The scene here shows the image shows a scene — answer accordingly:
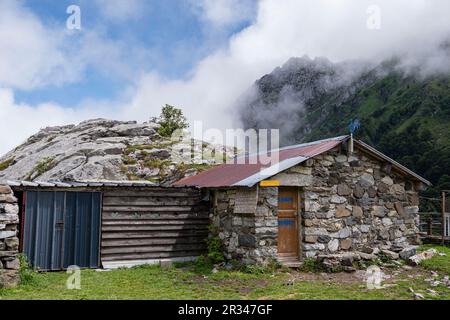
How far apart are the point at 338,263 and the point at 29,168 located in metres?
23.7

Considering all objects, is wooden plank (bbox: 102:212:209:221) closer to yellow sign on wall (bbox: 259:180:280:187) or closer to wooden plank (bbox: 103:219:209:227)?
wooden plank (bbox: 103:219:209:227)

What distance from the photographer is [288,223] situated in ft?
40.4

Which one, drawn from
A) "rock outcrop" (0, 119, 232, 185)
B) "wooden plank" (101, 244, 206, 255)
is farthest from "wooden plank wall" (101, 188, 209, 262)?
"rock outcrop" (0, 119, 232, 185)

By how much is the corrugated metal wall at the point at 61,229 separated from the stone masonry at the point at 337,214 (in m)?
3.98

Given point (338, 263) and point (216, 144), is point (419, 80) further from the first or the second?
point (338, 263)

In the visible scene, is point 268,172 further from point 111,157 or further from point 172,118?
point 172,118

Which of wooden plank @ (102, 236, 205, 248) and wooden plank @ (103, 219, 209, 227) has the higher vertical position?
wooden plank @ (103, 219, 209, 227)

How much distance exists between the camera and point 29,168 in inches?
1107

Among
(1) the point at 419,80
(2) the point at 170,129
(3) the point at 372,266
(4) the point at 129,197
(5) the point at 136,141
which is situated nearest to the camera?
(3) the point at 372,266

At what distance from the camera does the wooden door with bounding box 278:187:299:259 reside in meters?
12.2

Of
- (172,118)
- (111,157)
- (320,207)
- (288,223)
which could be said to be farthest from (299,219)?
(172,118)

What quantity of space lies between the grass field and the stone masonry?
93cm

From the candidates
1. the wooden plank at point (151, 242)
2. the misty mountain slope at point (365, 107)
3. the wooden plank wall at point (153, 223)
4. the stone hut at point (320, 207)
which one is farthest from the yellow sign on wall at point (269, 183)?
the misty mountain slope at point (365, 107)
